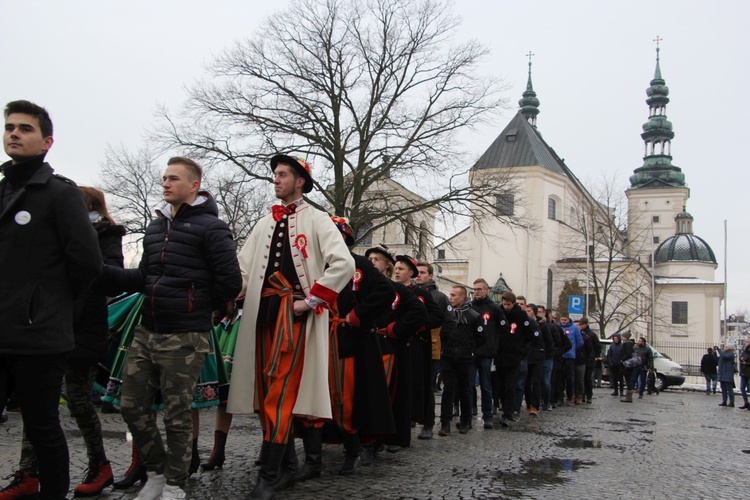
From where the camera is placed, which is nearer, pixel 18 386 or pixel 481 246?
pixel 18 386

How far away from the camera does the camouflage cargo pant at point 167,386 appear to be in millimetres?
4816

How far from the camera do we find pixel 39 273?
404 centimetres

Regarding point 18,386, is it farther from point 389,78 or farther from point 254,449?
point 389,78

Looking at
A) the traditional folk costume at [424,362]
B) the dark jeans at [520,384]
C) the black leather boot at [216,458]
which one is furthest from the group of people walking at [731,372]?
the black leather boot at [216,458]

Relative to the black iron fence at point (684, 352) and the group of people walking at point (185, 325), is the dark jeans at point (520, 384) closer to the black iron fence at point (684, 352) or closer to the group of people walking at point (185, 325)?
the group of people walking at point (185, 325)

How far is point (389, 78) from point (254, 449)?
26.0 m

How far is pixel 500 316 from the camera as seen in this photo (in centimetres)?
1157

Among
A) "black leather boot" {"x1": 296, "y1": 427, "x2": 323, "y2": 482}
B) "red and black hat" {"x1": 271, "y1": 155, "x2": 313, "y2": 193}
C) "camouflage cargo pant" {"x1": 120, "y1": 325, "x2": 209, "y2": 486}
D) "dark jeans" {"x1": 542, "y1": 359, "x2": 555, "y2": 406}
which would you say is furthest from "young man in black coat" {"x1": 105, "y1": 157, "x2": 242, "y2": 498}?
"dark jeans" {"x1": 542, "y1": 359, "x2": 555, "y2": 406}

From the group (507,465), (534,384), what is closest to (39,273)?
(507,465)

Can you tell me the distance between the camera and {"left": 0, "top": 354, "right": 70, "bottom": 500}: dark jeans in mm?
4004

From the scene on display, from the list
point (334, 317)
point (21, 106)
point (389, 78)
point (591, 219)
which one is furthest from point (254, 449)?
point (591, 219)

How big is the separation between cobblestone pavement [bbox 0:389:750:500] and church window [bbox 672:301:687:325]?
74986 mm

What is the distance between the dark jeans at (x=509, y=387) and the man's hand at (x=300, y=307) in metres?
7.13

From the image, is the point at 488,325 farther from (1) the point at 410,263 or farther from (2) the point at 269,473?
(2) the point at 269,473
